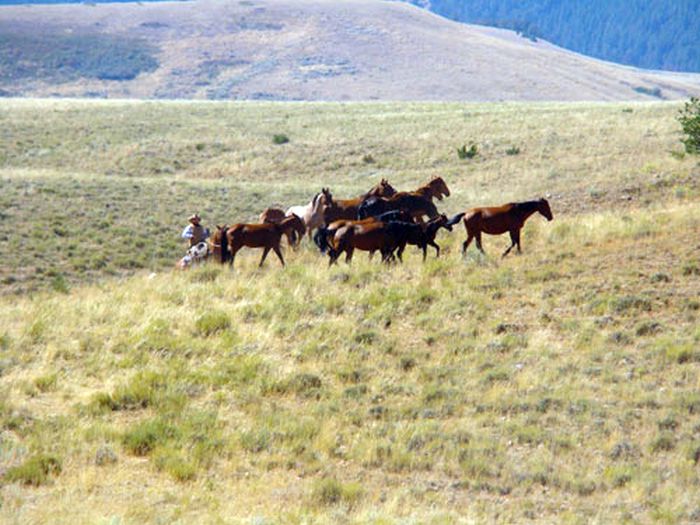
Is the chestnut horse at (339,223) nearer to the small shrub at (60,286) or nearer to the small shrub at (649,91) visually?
the small shrub at (60,286)

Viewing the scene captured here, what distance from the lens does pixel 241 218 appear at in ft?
96.5

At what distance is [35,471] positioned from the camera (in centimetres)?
988

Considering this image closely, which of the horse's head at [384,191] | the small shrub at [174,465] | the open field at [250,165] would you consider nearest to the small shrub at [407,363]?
the small shrub at [174,465]

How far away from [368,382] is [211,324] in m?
3.07

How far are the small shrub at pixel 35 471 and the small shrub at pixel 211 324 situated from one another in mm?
4441

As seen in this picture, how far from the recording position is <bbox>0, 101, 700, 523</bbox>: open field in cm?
957

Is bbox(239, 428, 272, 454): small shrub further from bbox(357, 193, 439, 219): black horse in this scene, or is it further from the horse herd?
bbox(357, 193, 439, 219): black horse

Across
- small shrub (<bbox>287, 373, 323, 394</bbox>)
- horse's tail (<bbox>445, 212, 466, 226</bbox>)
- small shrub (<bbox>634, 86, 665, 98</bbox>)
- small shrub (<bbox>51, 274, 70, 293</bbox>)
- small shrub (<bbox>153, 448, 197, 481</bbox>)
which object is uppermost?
small shrub (<bbox>634, 86, 665, 98</bbox>)

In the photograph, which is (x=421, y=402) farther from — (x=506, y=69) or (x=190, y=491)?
(x=506, y=69)

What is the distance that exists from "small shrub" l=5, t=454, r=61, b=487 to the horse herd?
8436 millimetres

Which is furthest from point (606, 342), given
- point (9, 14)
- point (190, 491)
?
point (9, 14)

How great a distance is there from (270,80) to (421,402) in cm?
10176

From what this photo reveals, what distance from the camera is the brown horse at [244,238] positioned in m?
19.1

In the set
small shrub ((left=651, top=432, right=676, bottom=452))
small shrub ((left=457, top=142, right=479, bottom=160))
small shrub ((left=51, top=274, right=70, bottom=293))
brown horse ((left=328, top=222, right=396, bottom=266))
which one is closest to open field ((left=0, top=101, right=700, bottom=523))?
small shrub ((left=651, top=432, right=676, bottom=452))
